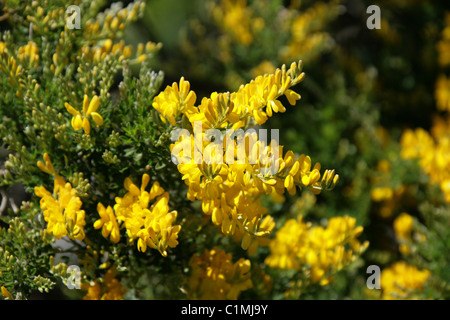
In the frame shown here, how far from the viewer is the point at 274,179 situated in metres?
1.15

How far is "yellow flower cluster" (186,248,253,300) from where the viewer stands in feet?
4.68

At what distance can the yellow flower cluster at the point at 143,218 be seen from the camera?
1162mm

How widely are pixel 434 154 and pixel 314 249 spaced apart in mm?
1022

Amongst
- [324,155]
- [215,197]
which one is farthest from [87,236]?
[324,155]

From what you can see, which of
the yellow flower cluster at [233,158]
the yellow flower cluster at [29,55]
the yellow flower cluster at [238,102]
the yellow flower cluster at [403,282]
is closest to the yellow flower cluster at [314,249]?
the yellow flower cluster at [403,282]

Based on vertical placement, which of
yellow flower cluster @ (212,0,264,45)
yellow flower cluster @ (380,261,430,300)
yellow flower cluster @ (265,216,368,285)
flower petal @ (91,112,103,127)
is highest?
yellow flower cluster @ (212,0,264,45)

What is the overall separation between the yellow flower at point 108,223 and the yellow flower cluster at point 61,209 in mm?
50

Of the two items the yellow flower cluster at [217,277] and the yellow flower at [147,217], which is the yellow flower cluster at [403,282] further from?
the yellow flower at [147,217]

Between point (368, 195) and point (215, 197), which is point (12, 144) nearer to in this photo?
point (215, 197)

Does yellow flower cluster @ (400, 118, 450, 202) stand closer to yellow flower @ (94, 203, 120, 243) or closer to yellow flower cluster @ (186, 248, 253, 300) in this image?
yellow flower cluster @ (186, 248, 253, 300)

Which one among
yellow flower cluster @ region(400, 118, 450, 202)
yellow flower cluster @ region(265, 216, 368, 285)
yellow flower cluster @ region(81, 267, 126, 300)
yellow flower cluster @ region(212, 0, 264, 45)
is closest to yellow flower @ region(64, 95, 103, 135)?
yellow flower cluster @ region(81, 267, 126, 300)

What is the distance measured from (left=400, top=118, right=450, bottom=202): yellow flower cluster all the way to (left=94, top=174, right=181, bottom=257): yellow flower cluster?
1.33 metres

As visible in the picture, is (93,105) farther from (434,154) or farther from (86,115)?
(434,154)

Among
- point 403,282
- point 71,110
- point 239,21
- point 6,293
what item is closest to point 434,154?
point 403,282
